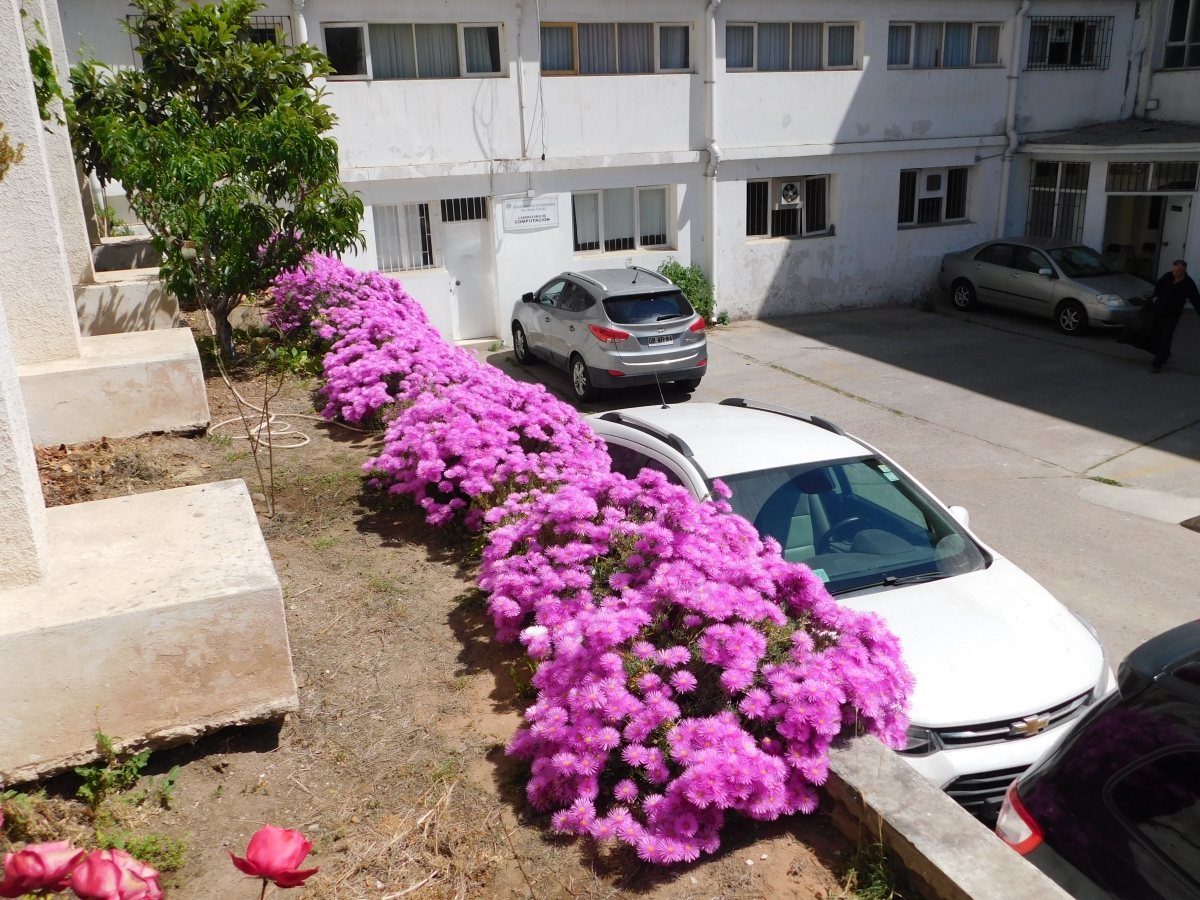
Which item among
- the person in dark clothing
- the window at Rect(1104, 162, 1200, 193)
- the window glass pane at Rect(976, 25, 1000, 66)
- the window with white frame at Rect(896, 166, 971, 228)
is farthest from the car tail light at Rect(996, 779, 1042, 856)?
the window glass pane at Rect(976, 25, 1000, 66)

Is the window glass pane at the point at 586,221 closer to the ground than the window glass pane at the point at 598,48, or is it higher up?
closer to the ground

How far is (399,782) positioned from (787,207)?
1727cm

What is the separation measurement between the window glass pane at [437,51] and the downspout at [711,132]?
452cm

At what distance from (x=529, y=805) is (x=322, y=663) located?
1561 millimetres

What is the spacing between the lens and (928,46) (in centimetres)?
2000

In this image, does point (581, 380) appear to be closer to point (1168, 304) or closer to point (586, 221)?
point (586, 221)

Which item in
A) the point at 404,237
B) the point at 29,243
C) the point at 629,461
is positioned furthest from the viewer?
the point at 404,237

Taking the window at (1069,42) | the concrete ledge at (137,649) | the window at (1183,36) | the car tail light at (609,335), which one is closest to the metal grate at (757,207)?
the window at (1069,42)

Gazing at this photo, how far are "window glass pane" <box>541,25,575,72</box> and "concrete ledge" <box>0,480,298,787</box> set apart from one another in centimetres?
1421

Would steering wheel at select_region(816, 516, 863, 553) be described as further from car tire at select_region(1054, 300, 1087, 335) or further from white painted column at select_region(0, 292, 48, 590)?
car tire at select_region(1054, 300, 1087, 335)

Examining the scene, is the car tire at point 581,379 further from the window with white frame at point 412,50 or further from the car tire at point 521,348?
the window with white frame at point 412,50

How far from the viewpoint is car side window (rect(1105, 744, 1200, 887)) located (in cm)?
275

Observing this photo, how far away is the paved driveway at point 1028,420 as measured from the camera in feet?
28.2

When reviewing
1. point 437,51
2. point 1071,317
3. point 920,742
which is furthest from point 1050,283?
point 920,742
